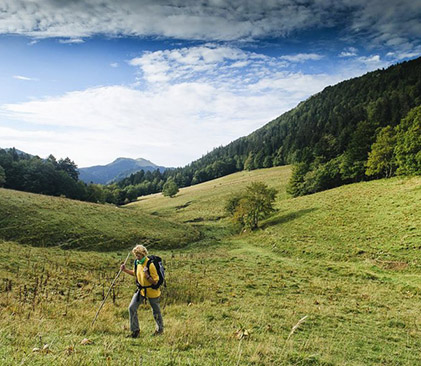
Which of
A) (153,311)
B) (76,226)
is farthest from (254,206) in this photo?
(153,311)

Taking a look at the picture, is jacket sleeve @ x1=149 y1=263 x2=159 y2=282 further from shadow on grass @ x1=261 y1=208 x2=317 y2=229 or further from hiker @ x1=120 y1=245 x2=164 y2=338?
shadow on grass @ x1=261 y1=208 x2=317 y2=229

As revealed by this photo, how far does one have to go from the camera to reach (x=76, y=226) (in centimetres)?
3014

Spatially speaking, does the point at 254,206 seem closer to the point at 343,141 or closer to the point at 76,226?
the point at 76,226

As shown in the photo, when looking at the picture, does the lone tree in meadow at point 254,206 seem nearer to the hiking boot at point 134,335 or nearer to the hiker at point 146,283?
the hiker at point 146,283

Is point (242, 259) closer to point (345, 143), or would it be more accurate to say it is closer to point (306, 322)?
point (306, 322)

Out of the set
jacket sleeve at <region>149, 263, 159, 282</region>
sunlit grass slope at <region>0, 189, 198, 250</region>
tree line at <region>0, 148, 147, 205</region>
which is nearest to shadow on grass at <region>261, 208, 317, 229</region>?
sunlit grass slope at <region>0, 189, 198, 250</region>

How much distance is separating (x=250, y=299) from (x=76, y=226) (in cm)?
2562

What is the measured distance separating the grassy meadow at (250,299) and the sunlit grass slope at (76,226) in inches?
18.4

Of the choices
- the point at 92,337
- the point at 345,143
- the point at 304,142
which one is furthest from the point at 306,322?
the point at 304,142

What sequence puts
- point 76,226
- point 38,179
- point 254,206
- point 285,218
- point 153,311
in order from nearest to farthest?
point 153,311, point 76,226, point 285,218, point 254,206, point 38,179

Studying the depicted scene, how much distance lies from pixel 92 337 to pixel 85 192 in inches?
3253

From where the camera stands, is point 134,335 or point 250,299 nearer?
point 134,335

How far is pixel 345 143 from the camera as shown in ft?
223

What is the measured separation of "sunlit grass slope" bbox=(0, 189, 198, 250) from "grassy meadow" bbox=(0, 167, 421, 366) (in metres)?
0.47
